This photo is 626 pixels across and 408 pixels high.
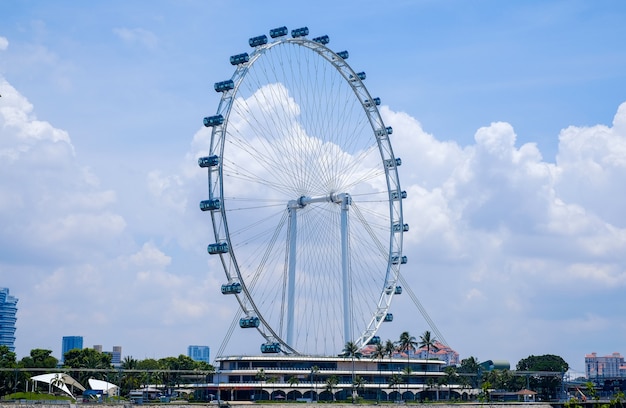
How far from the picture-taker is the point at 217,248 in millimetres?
103750

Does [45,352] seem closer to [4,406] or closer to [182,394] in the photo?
[182,394]

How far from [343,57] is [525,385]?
272 ft

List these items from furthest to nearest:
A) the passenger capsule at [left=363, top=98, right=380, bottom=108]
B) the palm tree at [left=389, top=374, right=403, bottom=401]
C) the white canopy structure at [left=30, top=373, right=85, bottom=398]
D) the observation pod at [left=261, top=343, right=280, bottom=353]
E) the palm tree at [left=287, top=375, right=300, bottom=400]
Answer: the palm tree at [left=389, top=374, right=403, bottom=401], the palm tree at [left=287, top=375, right=300, bottom=400], the passenger capsule at [left=363, top=98, right=380, bottom=108], the white canopy structure at [left=30, top=373, right=85, bottom=398], the observation pod at [left=261, top=343, right=280, bottom=353]

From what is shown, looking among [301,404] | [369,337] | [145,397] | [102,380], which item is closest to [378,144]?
[369,337]

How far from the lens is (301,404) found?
406 feet

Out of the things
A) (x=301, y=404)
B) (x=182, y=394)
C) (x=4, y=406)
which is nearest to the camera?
(x=4, y=406)

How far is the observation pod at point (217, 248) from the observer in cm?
10381

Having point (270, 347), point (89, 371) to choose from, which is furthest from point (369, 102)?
point (89, 371)

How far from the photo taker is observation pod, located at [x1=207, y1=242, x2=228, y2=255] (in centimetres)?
10381

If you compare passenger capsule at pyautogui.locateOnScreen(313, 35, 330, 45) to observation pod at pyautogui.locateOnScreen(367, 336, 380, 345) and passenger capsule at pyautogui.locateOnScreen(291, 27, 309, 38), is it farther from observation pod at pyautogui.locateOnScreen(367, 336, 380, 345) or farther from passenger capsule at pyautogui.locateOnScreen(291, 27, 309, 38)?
observation pod at pyautogui.locateOnScreen(367, 336, 380, 345)

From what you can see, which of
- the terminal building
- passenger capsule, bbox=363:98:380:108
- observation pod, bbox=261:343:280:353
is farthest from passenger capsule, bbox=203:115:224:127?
the terminal building

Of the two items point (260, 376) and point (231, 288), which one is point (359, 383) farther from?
point (231, 288)

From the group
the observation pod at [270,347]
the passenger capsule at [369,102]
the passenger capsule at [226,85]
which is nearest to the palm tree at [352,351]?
the observation pod at [270,347]

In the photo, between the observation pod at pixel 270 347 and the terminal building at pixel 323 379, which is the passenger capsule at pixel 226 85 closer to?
the observation pod at pixel 270 347
